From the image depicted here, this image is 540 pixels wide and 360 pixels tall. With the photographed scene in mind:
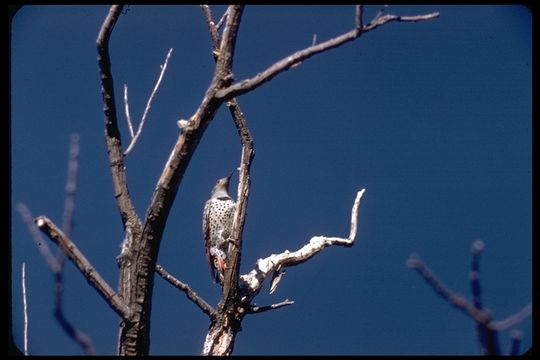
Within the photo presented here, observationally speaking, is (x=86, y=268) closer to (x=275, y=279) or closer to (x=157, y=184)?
(x=157, y=184)

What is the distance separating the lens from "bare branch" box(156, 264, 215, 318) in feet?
11.9

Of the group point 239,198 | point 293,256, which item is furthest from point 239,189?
point 293,256

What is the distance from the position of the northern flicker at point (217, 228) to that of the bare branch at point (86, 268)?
3555 mm

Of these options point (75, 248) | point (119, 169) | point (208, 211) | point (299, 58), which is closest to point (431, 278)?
point (299, 58)

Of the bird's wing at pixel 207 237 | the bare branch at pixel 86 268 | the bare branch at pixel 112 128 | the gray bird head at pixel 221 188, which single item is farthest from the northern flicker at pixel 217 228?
the bare branch at pixel 86 268

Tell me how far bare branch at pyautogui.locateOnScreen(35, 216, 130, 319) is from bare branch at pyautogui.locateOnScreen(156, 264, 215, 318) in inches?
47.9

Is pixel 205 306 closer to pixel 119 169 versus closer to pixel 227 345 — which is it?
pixel 227 345

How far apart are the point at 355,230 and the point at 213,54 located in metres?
1.68

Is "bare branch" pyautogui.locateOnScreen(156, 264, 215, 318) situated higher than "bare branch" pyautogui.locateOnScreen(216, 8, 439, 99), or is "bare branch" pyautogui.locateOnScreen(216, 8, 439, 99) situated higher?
"bare branch" pyautogui.locateOnScreen(216, 8, 439, 99)

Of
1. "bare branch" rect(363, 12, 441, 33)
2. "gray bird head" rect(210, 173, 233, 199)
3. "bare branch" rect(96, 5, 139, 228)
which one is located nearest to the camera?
"bare branch" rect(363, 12, 441, 33)

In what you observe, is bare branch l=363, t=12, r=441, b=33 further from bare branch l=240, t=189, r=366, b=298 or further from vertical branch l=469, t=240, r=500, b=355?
bare branch l=240, t=189, r=366, b=298

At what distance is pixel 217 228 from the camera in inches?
255

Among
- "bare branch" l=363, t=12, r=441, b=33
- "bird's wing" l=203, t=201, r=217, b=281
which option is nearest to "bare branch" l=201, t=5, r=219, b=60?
"bare branch" l=363, t=12, r=441, b=33

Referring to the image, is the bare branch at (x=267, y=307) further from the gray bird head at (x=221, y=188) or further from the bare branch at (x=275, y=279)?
the gray bird head at (x=221, y=188)
